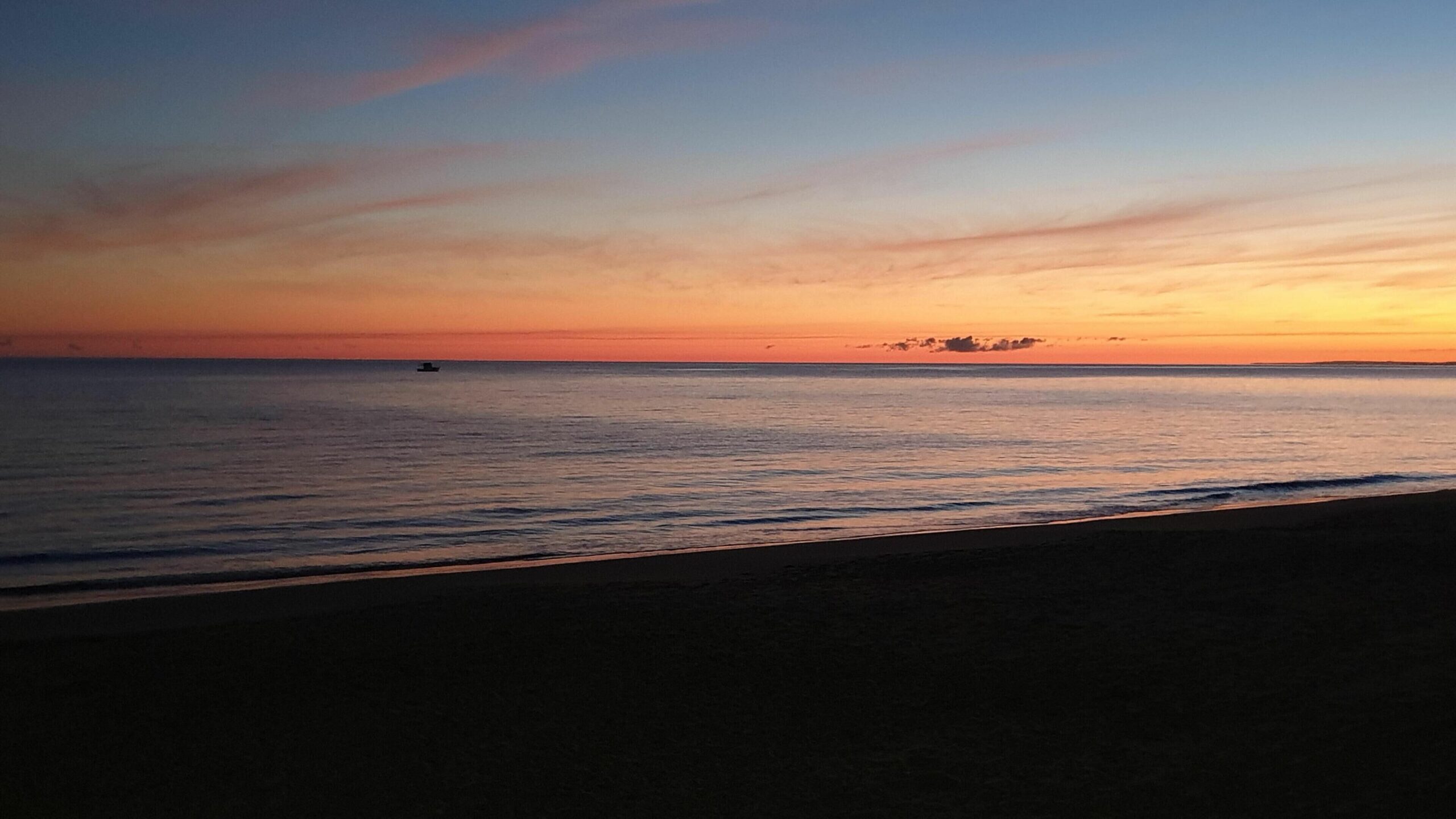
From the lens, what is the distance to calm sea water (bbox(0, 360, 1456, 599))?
65.3ft

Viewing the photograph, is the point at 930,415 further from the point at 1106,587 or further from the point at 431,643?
the point at 431,643

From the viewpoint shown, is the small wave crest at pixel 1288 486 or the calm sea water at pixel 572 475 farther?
the small wave crest at pixel 1288 486

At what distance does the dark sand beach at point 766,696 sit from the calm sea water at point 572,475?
542 centimetres

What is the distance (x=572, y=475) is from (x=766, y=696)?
74.6ft

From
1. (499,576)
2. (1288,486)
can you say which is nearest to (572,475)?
(499,576)

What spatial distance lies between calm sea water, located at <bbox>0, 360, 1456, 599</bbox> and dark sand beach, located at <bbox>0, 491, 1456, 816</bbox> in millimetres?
5419

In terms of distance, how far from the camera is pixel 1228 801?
6977 mm

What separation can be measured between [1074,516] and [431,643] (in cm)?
1728

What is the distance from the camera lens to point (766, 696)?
31.1 ft

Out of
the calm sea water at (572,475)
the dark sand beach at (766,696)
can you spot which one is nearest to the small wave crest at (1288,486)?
the calm sea water at (572,475)

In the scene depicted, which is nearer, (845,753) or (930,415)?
(845,753)

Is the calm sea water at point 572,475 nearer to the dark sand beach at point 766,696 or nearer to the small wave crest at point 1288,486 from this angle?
the small wave crest at point 1288,486

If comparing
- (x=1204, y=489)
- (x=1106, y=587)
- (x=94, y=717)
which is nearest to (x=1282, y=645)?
(x=1106, y=587)

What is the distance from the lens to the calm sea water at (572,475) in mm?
19906
